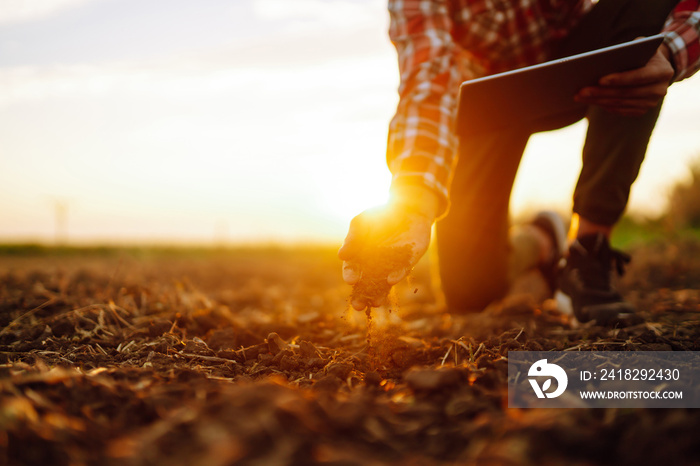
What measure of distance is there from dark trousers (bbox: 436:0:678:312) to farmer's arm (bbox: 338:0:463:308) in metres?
0.63

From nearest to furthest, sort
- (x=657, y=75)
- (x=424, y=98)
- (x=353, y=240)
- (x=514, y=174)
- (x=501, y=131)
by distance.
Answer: (x=353, y=240) → (x=657, y=75) → (x=424, y=98) → (x=501, y=131) → (x=514, y=174)

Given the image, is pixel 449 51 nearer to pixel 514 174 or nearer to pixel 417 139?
pixel 417 139

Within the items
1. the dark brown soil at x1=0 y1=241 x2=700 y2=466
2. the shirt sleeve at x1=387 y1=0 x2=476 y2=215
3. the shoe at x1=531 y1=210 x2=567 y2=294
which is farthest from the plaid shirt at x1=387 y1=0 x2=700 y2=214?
the shoe at x1=531 y1=210 x2=567 y2=294

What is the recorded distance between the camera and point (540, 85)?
1.96 metres

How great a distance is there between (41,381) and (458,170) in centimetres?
237

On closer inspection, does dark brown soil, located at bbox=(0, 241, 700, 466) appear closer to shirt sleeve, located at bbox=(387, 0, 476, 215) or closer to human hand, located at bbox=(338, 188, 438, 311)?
human hand, located at bbox=(338, 188, 438, 311)

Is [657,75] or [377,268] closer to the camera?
[377,268]

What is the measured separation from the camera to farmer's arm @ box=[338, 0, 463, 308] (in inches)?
64.9

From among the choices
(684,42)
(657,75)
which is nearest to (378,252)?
(657,75)

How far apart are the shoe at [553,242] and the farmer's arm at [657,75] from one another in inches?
56.3

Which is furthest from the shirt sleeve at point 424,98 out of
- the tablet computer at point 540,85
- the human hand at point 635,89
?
the human hand at point 635,89

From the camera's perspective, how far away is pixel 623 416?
0.98 m

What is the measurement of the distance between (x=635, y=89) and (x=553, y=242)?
163cm

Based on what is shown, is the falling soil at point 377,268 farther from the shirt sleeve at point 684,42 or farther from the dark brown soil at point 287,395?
the shirt sleeve at point 684,42
